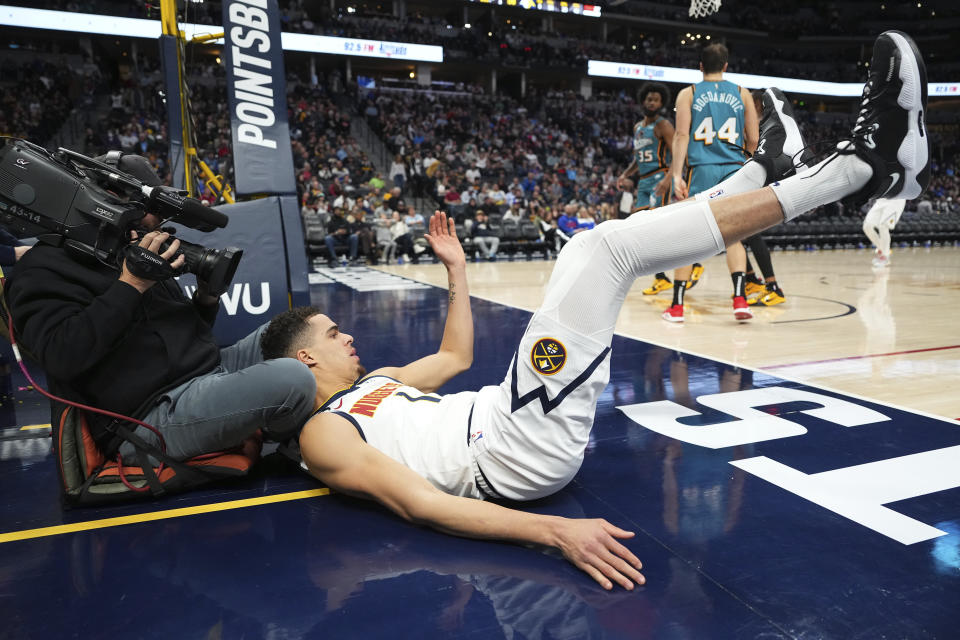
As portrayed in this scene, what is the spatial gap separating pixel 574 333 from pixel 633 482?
669 mm

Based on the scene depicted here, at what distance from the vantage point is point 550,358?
1536mm

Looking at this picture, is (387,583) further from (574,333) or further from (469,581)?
(574,333)

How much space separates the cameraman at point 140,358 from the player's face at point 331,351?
184 millimetres

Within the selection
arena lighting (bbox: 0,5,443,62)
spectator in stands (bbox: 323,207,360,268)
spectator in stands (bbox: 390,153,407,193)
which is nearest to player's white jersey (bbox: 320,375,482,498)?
spectator in stands (bbox: 323,207,360,268)

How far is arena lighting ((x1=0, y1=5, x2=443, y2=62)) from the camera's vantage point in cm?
1634

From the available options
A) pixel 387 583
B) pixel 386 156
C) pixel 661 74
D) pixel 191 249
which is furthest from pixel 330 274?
pixel 661 74

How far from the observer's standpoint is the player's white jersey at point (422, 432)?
169 centimetres

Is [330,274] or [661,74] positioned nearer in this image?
[330,274]

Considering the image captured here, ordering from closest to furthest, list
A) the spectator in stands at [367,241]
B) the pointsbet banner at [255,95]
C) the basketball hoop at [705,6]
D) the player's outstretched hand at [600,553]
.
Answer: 1. the player's outstretched hand at [600,553]
2. the pointsbet banner at [255,95]
3. the basketball hoop at [705,6]
4. the spectator in stands at [367,241]

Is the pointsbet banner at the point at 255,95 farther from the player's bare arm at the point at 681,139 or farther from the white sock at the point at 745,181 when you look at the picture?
the player's bare arm at the point at 681,139

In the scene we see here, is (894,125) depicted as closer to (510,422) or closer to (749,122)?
(510,422)

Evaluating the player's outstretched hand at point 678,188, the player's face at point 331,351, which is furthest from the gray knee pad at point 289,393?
the player's outstretched hand at point 678,188

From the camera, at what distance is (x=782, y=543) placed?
1.52m

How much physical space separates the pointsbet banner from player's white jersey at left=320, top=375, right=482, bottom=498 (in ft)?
6.82
